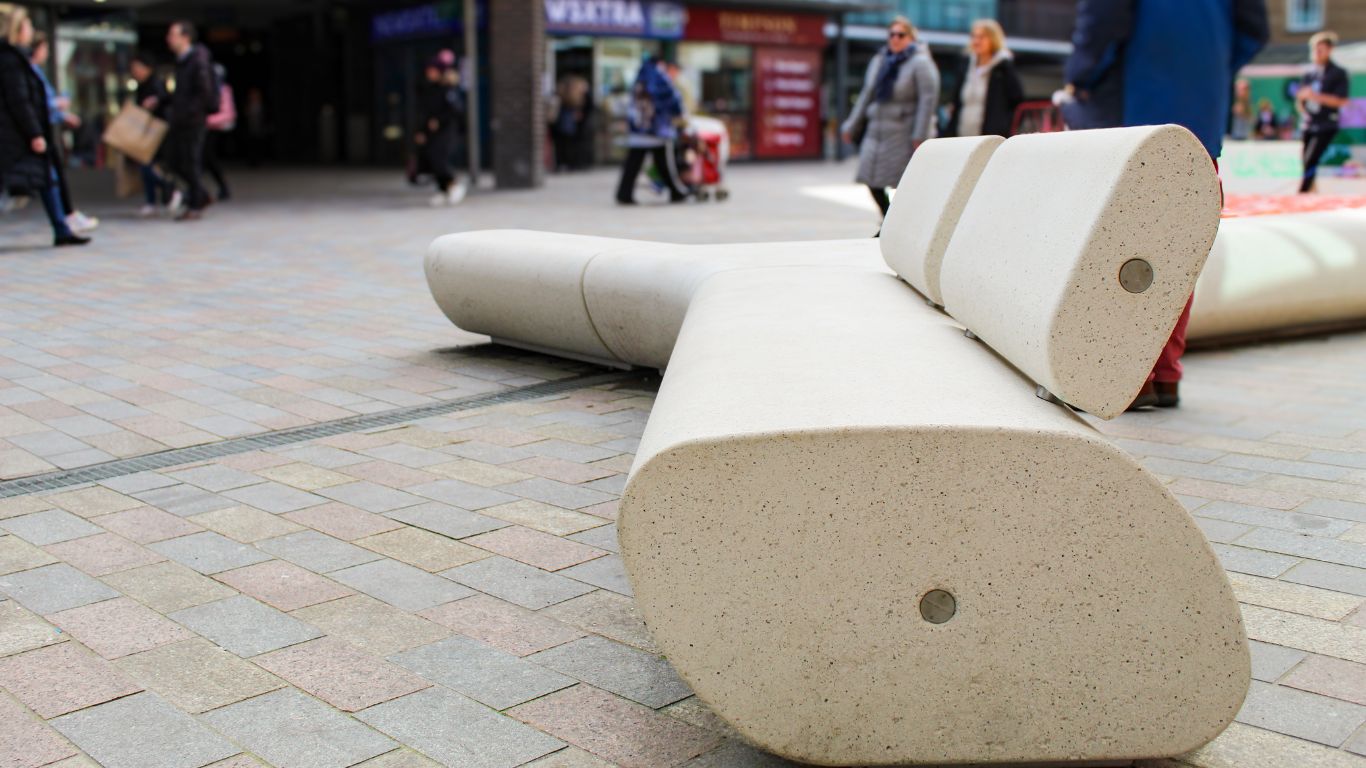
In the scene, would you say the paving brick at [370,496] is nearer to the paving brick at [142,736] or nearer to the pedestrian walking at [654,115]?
the paving brick at [142,736]

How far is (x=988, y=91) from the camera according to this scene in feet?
33.9

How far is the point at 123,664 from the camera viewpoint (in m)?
2.83

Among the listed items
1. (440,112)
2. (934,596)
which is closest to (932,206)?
(934,596)

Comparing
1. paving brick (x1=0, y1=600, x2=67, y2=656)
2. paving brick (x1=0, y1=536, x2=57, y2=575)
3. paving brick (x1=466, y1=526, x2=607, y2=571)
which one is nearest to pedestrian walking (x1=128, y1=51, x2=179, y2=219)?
paving brick (x1=0, y1=536, x2=57, y2=575)

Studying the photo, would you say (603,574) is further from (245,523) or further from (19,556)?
(19,556)

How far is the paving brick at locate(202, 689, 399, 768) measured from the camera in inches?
95.0

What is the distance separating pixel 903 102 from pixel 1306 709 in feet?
27.0

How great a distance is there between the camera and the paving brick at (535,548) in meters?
3.51

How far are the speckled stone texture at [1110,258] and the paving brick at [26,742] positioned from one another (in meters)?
1.83

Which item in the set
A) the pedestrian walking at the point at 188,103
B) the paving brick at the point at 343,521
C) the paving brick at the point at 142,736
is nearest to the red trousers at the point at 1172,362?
the paving brick at the point at 343,521

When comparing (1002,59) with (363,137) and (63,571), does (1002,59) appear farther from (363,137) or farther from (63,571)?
(363,137)

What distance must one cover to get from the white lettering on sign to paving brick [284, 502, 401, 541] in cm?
2471

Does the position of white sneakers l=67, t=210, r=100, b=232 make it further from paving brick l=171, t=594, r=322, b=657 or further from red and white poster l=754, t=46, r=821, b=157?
red and white poster l=754, t=46, r=821, b=157

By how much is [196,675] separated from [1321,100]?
16.3 meters
